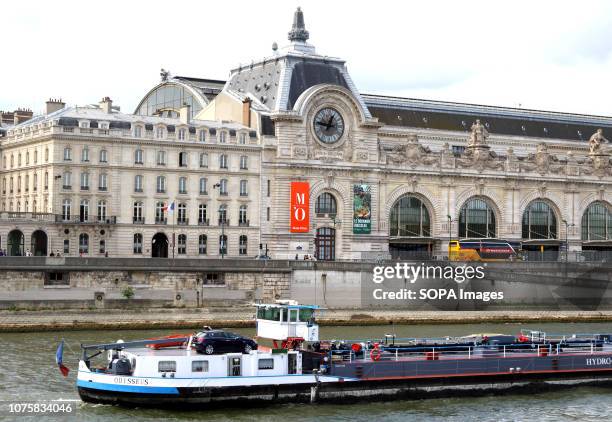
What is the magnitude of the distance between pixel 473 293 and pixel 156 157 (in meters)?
23.8

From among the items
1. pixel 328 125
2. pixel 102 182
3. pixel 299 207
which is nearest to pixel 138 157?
pixel 102 182

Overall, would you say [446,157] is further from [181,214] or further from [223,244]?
[181,214]

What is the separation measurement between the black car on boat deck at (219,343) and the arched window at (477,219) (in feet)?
172

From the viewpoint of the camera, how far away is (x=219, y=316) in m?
72.4

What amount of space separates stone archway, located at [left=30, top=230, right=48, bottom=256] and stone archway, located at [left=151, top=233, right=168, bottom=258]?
7.85m

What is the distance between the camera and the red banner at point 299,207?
8925 centimetres

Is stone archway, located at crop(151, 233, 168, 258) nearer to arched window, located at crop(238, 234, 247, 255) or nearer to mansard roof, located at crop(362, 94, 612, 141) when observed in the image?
arched window, located at crop(238, 234, 247, 255)

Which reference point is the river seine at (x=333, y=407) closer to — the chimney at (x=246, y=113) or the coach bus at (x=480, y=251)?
the coach bus at (x=480, y=251)

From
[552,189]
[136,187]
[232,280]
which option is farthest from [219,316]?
[552,189]

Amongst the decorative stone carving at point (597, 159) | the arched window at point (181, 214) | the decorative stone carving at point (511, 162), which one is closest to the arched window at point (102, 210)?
the arched window at point (181, 214)

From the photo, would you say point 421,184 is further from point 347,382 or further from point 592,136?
point 347,382

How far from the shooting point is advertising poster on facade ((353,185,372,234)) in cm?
9212

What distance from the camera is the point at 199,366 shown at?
4550 cm

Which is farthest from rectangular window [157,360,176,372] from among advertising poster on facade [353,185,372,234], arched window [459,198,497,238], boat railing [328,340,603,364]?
arched window [459,198,497,238]
